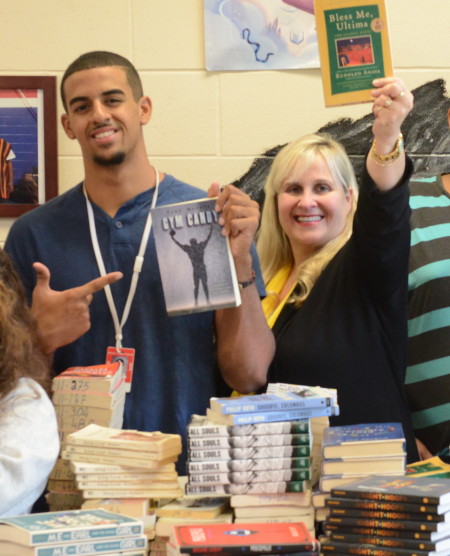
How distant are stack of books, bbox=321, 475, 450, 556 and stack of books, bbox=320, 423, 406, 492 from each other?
98 mm

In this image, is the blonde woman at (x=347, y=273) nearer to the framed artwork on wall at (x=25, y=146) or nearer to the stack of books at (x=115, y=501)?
the stack of books at (x=115, y=501)

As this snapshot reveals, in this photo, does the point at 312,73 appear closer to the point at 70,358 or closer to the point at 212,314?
the point at 212,314

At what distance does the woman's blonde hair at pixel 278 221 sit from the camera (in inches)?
100

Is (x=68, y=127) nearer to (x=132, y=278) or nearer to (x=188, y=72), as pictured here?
(x=132, y=278)

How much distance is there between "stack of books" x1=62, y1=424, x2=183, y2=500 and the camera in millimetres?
1777

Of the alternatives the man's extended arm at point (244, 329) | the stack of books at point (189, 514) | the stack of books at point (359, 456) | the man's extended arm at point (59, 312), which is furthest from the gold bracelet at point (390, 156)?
the stack of books at point (189, 514)

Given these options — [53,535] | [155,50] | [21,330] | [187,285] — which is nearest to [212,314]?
[187,285]

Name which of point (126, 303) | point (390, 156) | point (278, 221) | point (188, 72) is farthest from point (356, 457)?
point (188, 72)

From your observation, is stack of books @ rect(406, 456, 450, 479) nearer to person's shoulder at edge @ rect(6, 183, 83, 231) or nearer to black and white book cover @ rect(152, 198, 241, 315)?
black and white book cover @ rect(152, 198, 241, 315)

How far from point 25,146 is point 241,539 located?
204 cm

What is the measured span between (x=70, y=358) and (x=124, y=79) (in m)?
0.85

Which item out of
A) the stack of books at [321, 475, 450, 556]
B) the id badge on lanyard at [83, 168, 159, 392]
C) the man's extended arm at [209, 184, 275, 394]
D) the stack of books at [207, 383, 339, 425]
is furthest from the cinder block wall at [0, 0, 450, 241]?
the stack of books at [321, 475, 450, 556]

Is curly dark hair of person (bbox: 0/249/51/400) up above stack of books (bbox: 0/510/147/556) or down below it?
above

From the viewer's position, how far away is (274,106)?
315 cm
